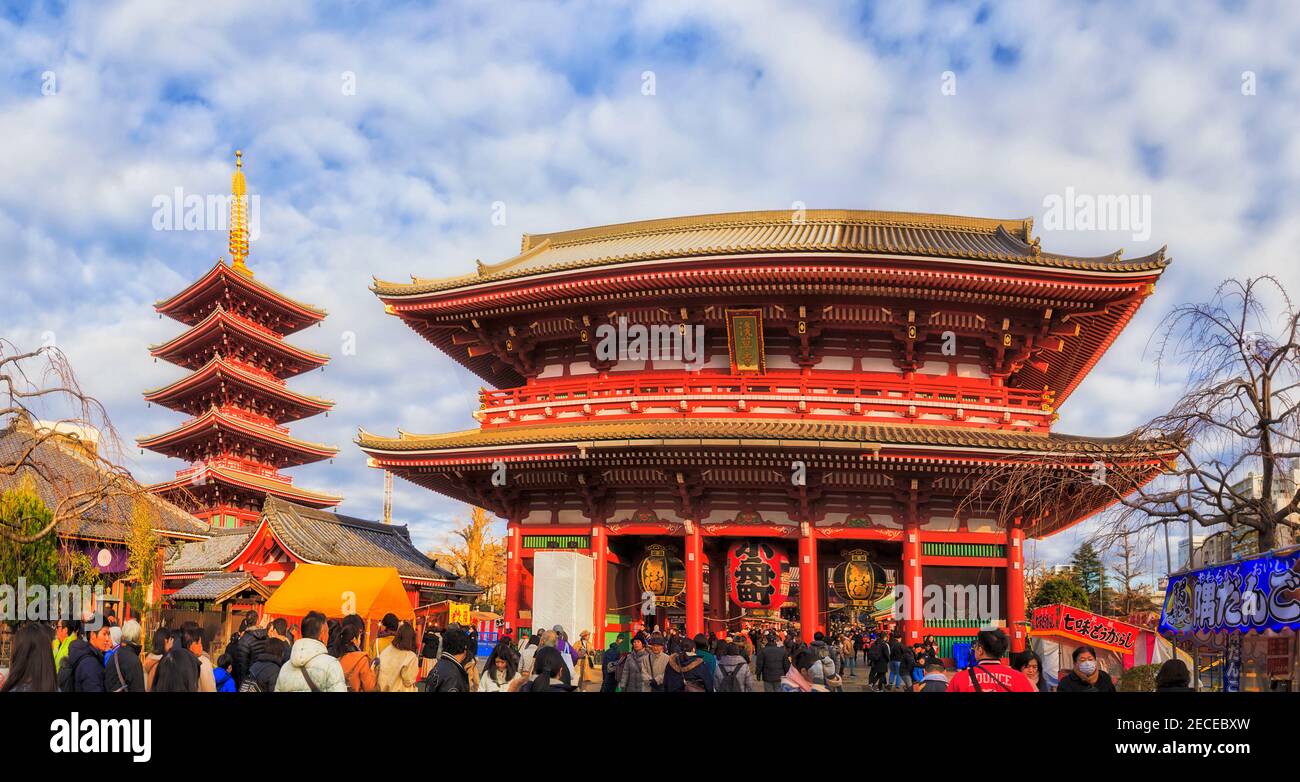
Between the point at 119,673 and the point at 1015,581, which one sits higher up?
the point at 119,673

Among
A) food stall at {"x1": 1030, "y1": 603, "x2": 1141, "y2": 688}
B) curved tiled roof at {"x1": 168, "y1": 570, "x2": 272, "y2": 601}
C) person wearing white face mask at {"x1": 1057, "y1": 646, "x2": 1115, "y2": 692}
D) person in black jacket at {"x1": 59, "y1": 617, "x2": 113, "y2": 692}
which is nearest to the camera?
person in black jacket at {"x1": 59, "y1": 617, "x2": 113, "y2": 692}

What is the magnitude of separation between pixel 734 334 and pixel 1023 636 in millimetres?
10802

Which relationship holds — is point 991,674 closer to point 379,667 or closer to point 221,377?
point 379,667

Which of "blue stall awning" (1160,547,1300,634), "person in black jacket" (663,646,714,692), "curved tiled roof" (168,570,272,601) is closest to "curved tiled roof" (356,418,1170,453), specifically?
"curved tiled roof" (168,570,272,601)

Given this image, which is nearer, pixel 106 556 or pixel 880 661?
pixel 880 661

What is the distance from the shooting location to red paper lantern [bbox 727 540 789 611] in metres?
25.2

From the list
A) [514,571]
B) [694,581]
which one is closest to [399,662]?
[694,581]

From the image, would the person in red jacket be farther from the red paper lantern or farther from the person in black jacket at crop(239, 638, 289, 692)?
the red paper lantern

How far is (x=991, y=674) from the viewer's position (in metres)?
7.90

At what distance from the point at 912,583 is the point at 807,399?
5488 mm

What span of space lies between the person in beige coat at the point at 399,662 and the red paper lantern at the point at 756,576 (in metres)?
16.9

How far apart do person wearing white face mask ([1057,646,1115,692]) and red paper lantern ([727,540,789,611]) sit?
16.4 metres

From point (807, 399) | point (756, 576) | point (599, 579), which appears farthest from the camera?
point (599, 579)

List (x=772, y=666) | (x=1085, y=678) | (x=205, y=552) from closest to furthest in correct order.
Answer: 1. (x=1085, y=678)
2. (x=772, y=666)
3. (x=205, y=552)
